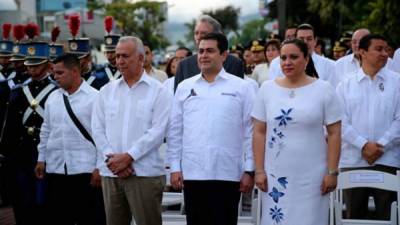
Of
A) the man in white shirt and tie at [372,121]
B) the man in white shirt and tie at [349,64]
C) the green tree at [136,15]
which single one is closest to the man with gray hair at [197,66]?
the man in white shirt and tie at [372,121]

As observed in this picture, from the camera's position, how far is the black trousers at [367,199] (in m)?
7.18

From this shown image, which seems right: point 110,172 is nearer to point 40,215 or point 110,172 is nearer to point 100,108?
point 100,108

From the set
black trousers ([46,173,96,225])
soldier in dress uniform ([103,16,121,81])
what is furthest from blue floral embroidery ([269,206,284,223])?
soldier in dress uniform ([103,16,121,81])

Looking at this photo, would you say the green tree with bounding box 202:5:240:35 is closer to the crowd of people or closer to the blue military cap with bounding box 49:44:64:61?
the blue military cap with bounding box 49:44:64:61

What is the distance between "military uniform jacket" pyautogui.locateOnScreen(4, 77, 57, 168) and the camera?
7836 millimetres

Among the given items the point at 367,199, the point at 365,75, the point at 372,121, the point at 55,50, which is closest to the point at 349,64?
the point at 365,75

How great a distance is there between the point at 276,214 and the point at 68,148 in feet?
7.64

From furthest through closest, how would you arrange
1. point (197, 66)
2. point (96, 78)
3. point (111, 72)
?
point (111, 72), point (96, 78), point (197, 66)

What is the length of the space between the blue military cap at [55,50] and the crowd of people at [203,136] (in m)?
0.16

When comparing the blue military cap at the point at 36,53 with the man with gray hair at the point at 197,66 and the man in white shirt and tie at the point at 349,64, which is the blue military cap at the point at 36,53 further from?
the man in white shirt and tie at the point at 349,64

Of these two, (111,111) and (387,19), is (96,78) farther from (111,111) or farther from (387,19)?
(387,19)

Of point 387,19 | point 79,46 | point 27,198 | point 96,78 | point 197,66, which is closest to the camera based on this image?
point 197,66

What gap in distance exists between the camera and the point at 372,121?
7098 millimetres

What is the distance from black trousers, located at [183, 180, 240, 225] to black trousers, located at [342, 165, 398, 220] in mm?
1699
